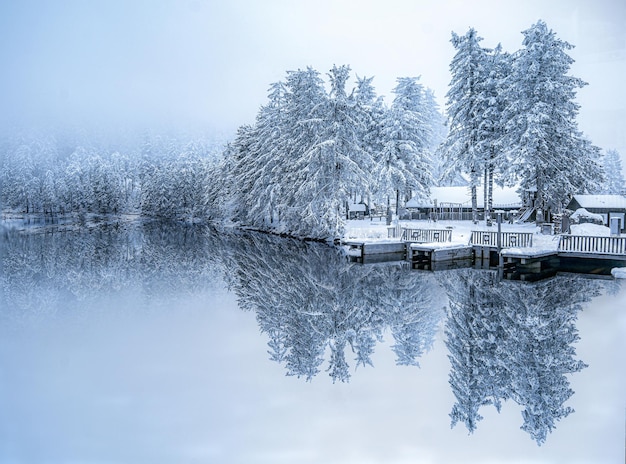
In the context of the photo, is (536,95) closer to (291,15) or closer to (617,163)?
(291,15)

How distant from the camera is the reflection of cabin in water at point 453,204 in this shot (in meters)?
38.3

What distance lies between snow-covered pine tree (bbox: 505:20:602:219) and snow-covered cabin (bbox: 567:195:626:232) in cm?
117

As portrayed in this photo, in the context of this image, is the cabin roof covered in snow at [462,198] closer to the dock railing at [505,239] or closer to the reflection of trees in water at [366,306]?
the reflection of trees in water at [366,306]

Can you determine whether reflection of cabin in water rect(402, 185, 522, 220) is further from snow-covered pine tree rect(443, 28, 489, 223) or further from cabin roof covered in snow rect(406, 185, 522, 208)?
snow-covered pine tree rect(443, 28, 489, 223)

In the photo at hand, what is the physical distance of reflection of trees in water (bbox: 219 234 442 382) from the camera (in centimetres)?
994

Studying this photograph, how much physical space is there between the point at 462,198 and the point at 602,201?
46.0 feet

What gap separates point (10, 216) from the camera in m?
71.3

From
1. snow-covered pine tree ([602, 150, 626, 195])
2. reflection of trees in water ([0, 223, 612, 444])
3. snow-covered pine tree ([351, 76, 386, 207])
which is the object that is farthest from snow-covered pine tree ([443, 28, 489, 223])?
snow-covered pine tree ([602, 150, 626, 195])

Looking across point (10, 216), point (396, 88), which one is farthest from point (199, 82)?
point (396, 88)

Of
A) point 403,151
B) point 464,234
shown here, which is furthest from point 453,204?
point 464,234

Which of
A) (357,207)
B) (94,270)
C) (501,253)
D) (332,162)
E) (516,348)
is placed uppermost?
(332,162)

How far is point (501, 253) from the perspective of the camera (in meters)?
19.3

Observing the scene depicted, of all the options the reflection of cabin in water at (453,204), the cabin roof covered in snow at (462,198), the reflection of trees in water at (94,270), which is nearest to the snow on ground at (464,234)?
the reflection of cabin in water at (453,204)

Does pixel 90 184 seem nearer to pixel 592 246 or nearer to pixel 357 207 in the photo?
pixel 357 207
